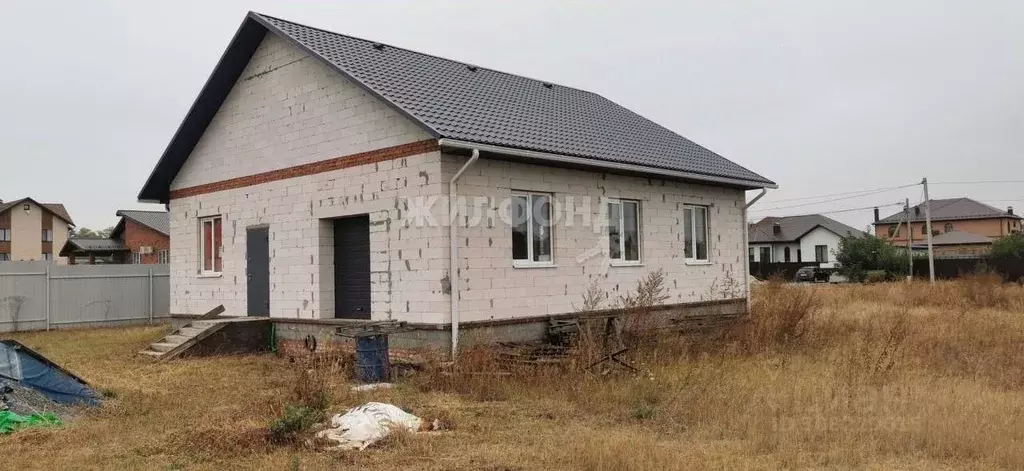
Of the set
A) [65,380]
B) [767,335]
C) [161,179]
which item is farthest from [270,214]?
[767,335]

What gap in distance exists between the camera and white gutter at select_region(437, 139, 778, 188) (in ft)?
37.9

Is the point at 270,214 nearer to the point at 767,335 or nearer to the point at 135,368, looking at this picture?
the point at 135,368

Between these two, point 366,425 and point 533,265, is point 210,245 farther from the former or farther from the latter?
point 366,425

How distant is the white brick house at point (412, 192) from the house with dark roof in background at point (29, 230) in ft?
172

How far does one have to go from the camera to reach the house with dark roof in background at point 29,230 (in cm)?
6197

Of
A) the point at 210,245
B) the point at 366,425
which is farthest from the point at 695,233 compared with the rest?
the point at 366,425

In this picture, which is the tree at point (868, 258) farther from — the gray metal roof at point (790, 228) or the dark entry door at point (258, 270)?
the dark entry door at point (258, 270)

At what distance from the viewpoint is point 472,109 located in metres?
13.6

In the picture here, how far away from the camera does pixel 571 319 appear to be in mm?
13477

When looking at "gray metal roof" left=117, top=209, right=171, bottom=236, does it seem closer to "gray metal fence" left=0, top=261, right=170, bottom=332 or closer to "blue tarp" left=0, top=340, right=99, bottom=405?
"gray metal fence" left=0, top=261, right=170, bottom=332

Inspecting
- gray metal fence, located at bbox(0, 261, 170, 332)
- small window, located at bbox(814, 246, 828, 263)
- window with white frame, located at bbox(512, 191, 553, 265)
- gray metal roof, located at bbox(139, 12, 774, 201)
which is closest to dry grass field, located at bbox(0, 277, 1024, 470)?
window with white frame, located at bbox(512, 191, 553, 265)

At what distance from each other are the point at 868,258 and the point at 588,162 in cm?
3935

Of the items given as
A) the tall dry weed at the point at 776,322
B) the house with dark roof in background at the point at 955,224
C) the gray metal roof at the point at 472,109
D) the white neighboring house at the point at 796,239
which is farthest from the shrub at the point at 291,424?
the house with dark roof in background at the point at 955,224

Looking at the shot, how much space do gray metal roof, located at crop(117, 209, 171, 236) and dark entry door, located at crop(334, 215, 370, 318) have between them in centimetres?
3374
